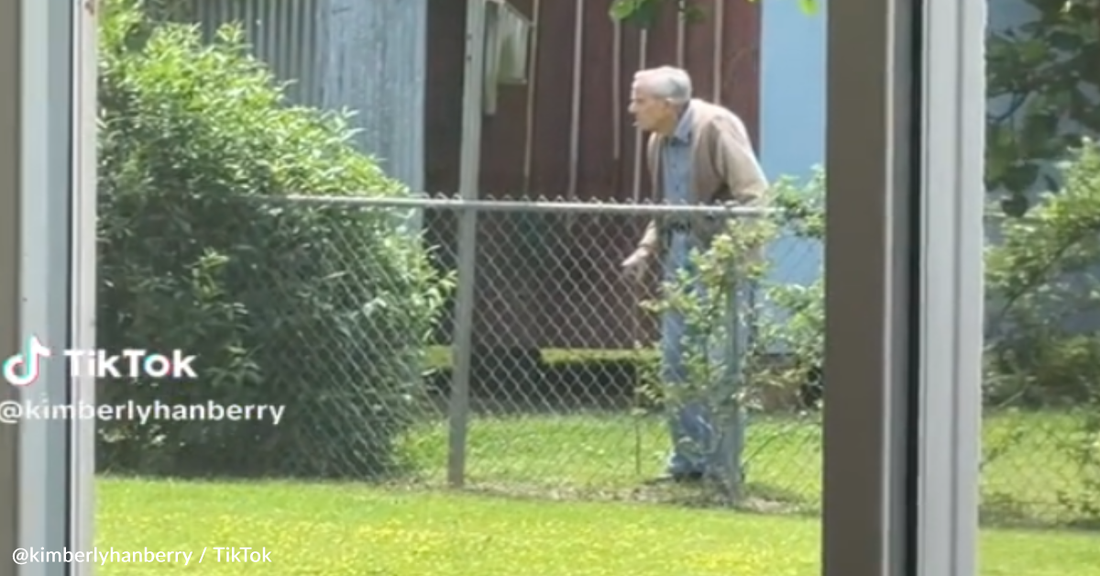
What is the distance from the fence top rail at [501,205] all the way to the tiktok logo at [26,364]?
0.28 metres

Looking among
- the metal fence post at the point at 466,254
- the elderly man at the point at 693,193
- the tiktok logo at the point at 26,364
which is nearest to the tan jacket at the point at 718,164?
the elderly man at the point at 693,193

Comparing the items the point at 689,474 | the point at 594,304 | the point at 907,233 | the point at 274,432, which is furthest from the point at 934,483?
the point at 274,432

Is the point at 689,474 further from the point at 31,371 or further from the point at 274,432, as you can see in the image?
the point at 31,371

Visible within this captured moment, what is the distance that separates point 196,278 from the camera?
1.31 meters

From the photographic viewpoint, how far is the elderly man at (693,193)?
4.25 feet

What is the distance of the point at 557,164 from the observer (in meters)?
1.41

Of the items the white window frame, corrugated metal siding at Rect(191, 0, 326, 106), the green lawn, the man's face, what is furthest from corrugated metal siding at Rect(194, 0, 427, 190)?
the white window frame

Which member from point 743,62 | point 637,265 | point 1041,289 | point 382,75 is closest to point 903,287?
point 1041,289

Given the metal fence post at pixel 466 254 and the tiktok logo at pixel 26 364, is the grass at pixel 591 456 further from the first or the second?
the tiktok logo at pixel 26 364

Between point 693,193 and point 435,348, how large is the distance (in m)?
0.28

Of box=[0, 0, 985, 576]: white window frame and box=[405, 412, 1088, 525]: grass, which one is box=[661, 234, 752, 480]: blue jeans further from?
box=[0, 0, 985, 576]: white window frame

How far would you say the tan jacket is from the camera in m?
1.28

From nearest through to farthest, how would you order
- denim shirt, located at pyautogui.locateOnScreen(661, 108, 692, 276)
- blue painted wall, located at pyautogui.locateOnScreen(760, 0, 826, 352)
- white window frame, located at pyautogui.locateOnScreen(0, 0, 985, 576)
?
1. white window frame, located at pyautogui.locateOnScreen(0, 0, 985, 576)
2. blue painted wall, located at pyautogui.locateOnScreen(760, 0, 826, 352)
3. denim shirt, located at pyautogui.locateOnScreen(661, 108, 692, 276)

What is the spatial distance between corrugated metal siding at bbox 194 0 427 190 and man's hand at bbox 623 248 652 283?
22 cm
